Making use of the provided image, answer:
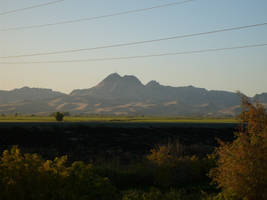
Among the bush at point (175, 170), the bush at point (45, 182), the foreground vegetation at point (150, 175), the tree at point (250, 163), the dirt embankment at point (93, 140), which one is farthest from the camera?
the dirt embankment at point (93, 140)

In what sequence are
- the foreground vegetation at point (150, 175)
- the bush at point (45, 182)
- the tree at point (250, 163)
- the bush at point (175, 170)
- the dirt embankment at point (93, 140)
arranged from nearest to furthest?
the bush at point (45, 182) < the foreground vegetation at point (150, 175) < the tree at point (250, 163) < the bush at point (175, 170) < the dirt embankment at point (93, 140)

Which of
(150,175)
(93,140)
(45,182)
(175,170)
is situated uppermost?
(45,182)

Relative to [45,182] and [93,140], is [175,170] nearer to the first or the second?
[45,182]

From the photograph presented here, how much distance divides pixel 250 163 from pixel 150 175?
1250 centimetres

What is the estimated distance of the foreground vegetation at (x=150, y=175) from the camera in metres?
12.3

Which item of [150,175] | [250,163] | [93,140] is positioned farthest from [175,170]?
[93,140]

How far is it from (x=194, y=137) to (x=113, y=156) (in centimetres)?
2339

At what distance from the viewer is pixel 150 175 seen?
27875 millimetres

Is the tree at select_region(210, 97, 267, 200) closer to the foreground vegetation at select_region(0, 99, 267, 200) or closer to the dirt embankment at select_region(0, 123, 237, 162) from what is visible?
the foreground vegetation at select_region(0, 99, 267, 200)

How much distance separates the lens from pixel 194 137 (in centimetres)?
5803

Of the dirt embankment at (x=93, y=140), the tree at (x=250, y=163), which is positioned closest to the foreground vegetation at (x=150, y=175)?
the tree at (x=250, y=163)

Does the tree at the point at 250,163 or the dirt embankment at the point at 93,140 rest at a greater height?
the tree at the point at 250,163

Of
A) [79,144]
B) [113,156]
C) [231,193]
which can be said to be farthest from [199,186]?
[79,144]

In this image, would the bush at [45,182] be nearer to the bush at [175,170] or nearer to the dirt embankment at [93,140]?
the bush at [175,170]
